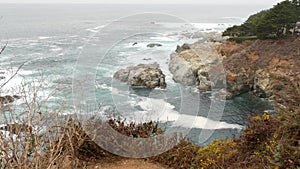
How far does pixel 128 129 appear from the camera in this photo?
6770 millimetres

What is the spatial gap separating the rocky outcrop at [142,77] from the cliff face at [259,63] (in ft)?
15.0

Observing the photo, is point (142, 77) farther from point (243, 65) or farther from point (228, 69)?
point (243, 65)

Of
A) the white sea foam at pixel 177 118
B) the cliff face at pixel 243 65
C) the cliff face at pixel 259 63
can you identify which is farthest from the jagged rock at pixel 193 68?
the white sea foam at pixel 177 118

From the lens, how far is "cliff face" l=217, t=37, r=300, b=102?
65.8 feet

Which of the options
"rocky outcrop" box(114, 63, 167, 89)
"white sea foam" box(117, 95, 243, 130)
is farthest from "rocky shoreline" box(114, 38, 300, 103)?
"white sea foam" box(117, 95, 243, 130)

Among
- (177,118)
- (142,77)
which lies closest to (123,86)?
(142,77)

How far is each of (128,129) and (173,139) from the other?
0.99 metres

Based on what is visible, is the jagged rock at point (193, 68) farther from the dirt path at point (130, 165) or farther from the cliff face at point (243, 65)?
the dirt path at point (130, 165)

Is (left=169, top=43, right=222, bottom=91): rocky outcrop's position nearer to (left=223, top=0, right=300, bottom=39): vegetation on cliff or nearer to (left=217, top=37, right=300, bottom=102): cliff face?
(left=217, top=37, right=300, bottom=102): cliff face

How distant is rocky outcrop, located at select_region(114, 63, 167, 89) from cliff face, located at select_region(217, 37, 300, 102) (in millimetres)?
4571

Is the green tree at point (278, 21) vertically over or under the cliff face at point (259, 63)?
over

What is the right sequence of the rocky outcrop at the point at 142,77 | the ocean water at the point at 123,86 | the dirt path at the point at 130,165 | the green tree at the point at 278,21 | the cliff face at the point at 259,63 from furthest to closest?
the green tree at the point at 278,21, the rocky outcrop at the point at 142,77, the cliff face at the point at 259,63, the ocean water at the point at 123,86, the dirt path at the point at 130,165

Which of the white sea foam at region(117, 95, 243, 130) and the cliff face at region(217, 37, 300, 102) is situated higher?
the cliff face at region(217, 37, 300, 102)

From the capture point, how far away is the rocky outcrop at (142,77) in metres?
20.6
